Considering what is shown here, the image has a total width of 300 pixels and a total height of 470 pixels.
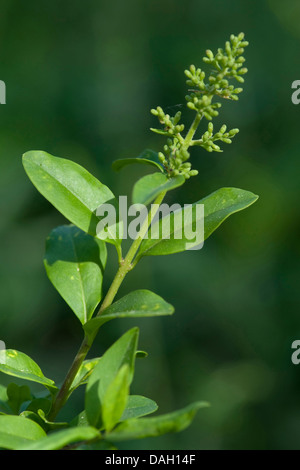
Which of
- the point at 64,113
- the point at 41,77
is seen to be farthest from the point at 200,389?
the point at 41,77

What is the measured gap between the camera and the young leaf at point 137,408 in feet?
2.44

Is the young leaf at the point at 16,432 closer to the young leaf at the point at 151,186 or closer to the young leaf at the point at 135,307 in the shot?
the young leaf at the point at 135,307

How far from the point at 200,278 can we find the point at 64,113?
1199mm

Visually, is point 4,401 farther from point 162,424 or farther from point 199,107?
point 199,107

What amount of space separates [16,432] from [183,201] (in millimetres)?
2528

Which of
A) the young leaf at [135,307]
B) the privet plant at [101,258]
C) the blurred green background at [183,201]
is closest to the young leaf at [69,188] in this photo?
the privet plant at [101,258]

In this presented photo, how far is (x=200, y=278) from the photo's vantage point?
10.2ft

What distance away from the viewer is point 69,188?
0.82m

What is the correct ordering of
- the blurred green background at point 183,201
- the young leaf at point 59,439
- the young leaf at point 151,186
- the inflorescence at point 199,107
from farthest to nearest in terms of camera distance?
the blurred green background at point 183,201 → the inflorescence at point 199,107 → the young leaf at point 151,186 → the young leaf at point 59,439

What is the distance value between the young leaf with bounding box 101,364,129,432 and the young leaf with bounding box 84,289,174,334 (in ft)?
0.25

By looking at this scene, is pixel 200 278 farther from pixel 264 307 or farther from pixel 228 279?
pixel 264 307

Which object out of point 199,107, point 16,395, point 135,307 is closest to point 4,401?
point 16,395

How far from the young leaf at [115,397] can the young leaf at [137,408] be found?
121mm

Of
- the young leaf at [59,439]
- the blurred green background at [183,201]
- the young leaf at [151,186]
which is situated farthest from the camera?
the blurred green background at [183,201]
